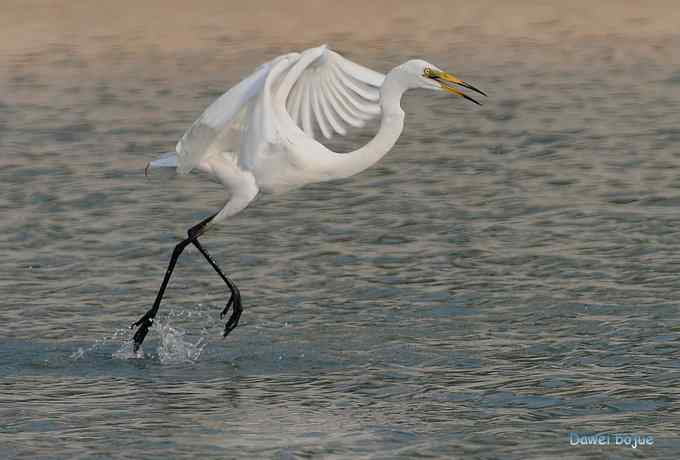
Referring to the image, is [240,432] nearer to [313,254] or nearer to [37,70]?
[313,254]

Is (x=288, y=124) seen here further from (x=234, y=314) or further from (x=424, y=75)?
(x=234, y=314)

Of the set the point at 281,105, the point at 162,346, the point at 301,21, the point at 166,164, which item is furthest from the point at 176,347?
the point at 301,21

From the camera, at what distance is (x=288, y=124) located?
9.75 meters

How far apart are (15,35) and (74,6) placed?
1663 mm

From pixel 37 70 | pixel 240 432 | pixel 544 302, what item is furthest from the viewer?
pixel 37 70

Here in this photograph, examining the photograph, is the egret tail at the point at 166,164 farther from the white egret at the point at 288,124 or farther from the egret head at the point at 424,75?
the egret head at the point at 424,75

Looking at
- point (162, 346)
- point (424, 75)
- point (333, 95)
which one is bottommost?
point (162, 346)

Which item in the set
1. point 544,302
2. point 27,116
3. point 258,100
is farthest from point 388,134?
point 27,116

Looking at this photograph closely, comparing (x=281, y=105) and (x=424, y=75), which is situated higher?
(x=424, y=75)

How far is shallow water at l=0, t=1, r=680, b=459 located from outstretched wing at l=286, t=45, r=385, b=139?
46.8 inches

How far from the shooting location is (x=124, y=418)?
8375mm

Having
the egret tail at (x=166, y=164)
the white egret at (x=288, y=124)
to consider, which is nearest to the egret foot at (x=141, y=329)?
the white egret at (x=288, y=124)

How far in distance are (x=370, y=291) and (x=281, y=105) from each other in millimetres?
1758

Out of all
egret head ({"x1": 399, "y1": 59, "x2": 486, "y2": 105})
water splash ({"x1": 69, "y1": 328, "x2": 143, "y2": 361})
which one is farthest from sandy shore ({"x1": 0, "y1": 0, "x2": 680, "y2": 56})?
egret head ({"x1": 399, "y1": 59, "x2": 486, "y2": 105})
